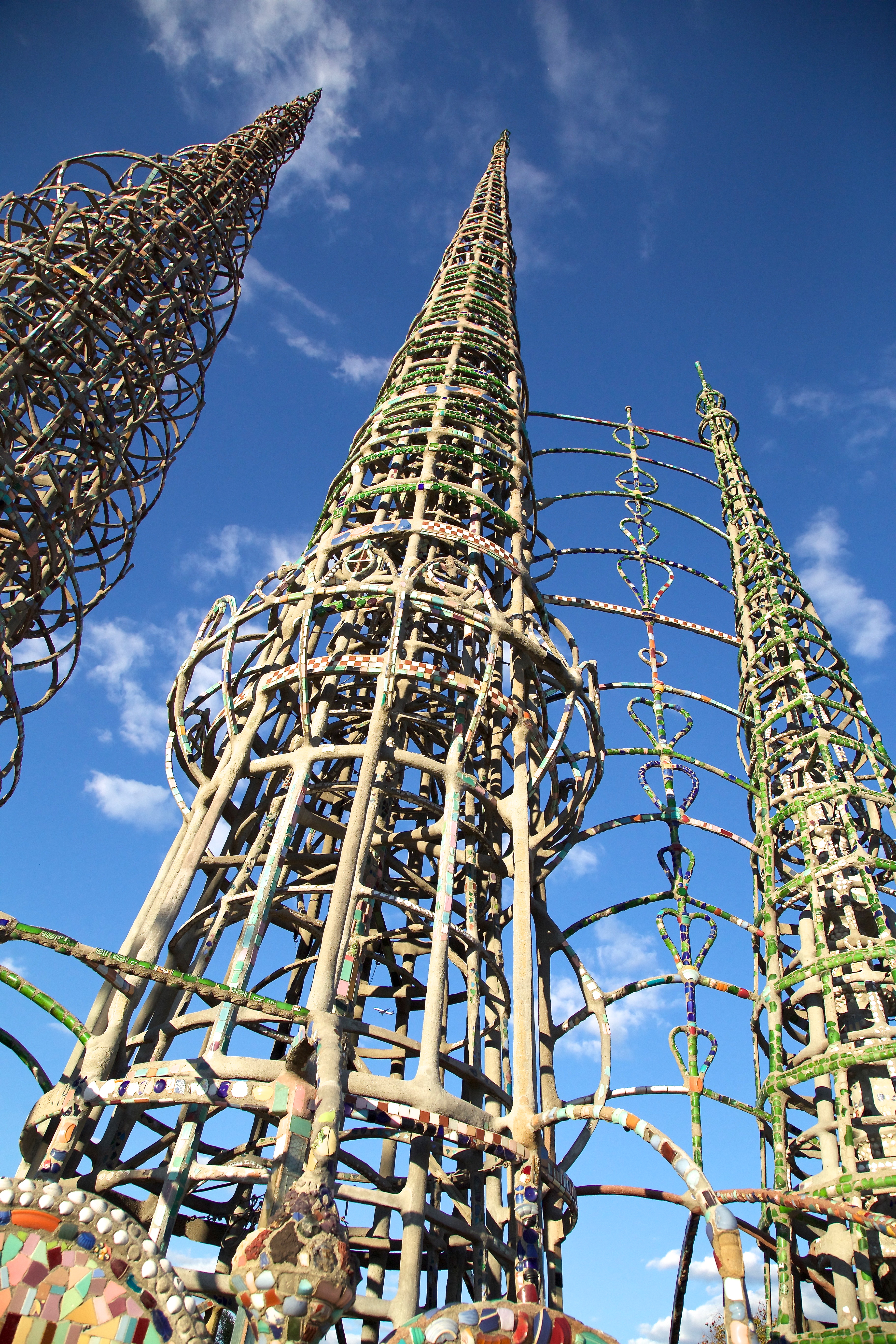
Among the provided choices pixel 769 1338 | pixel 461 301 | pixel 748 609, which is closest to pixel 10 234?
pixel 461 301

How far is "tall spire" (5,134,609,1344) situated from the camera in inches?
322

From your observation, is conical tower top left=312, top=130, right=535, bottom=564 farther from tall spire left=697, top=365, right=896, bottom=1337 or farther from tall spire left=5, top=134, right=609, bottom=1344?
tall spire left=697, top=365, right=896, bottom=1337

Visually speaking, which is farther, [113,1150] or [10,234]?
[10,234]

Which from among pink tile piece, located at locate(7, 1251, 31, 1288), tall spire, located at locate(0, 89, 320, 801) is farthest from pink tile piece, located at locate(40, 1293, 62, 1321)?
tall spire, located at locate(0, 89, 320, 801)

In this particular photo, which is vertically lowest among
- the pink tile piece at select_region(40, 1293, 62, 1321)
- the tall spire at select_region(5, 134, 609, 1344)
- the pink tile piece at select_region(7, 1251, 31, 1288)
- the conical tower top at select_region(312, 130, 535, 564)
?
the pink tile piece at select_region(40, 1293, 62, 1321)

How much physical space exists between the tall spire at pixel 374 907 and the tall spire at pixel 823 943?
10.6ft

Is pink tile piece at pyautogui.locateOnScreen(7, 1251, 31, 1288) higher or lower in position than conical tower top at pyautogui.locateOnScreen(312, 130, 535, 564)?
lower

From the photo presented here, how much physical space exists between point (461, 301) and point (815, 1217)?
20.3m

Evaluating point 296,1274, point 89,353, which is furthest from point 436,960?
point 89,353

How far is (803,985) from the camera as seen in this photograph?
13.4m

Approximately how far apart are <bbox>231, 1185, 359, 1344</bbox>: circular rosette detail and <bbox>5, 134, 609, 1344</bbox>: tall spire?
2 centimetres

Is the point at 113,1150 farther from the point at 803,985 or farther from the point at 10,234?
the point at 10,234

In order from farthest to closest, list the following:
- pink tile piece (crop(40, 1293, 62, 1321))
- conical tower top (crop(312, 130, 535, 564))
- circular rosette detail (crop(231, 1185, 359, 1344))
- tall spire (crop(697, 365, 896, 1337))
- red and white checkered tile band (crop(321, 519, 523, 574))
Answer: conical tower top (crop(312, 130, 535, 564)) < red and white checkered tile band (crop(321, 519, 523, 574)) < tall spire (crop(697, 365, 896, 1337)) < circular rosette detail (crop(231, 1185, 359, 1344)) < pink tile piece (crop(40, 1293, 62, 1321))

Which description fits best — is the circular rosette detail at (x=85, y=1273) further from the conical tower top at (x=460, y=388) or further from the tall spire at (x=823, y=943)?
the conical tower top at (x=460, y=388)
